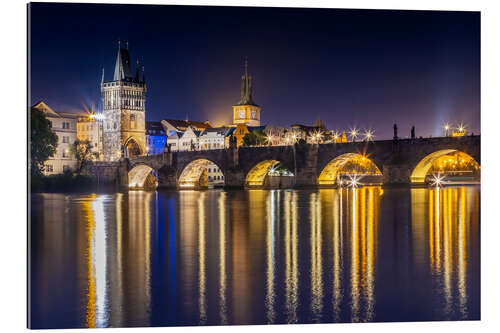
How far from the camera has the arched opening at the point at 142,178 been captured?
5875 cm

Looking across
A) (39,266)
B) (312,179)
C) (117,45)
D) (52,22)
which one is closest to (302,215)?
(117,45)

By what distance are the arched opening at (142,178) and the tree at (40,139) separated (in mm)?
27179

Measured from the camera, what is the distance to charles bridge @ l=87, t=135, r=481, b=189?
38.2 metres

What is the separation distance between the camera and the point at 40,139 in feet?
86.9

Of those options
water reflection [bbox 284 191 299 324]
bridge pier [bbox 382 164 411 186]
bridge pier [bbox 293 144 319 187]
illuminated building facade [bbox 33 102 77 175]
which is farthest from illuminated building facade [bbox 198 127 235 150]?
water reflection [bbox 284 191 299 324]

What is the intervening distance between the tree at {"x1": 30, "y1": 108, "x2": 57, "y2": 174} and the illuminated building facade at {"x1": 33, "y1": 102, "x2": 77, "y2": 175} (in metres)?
0.65

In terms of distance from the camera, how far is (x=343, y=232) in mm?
16906

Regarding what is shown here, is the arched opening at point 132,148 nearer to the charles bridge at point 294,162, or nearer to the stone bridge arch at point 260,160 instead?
the charles bridge at point 294,162

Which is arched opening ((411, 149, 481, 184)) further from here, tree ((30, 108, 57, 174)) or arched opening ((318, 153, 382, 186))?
tree ((30, 108, 57, 174))

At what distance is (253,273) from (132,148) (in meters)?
60.2

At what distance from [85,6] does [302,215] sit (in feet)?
47.4

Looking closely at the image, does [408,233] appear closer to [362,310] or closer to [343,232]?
[343,232]

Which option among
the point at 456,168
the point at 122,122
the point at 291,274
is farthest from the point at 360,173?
the point at 291,274

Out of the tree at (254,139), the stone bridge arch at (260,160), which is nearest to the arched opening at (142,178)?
the stone bridge arch at (260,160)
